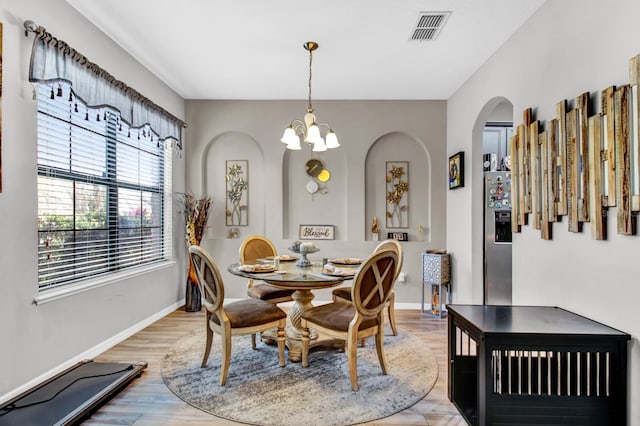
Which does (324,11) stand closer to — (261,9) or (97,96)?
(261,9)

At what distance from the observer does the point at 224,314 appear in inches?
96.4

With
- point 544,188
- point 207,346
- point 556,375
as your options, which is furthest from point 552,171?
point 207,346

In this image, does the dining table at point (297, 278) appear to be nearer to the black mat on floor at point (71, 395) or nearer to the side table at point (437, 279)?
the black mat on floor at point (71, 395)

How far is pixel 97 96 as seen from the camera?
Answer: 2730 millimetres

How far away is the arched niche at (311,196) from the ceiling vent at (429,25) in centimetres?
189

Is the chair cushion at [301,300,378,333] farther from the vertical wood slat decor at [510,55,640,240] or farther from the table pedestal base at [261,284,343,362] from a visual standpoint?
the vertical wood slat decor at [510,55,640,240]

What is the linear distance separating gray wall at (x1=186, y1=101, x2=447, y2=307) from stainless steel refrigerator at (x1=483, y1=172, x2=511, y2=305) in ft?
2.31

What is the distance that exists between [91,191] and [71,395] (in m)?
1.54

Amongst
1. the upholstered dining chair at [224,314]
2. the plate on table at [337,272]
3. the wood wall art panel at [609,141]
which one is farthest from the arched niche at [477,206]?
the upholstered dining chair at [224,314]

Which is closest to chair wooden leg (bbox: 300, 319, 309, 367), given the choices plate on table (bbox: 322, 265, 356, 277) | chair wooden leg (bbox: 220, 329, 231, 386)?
plate on table (bbox: 322, 265, 356, 277)

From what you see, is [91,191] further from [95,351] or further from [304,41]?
[304,41]

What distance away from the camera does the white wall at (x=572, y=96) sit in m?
1.71

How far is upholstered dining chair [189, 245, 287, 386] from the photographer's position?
240 centimetres

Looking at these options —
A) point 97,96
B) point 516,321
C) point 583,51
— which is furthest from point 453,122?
point 97,96
